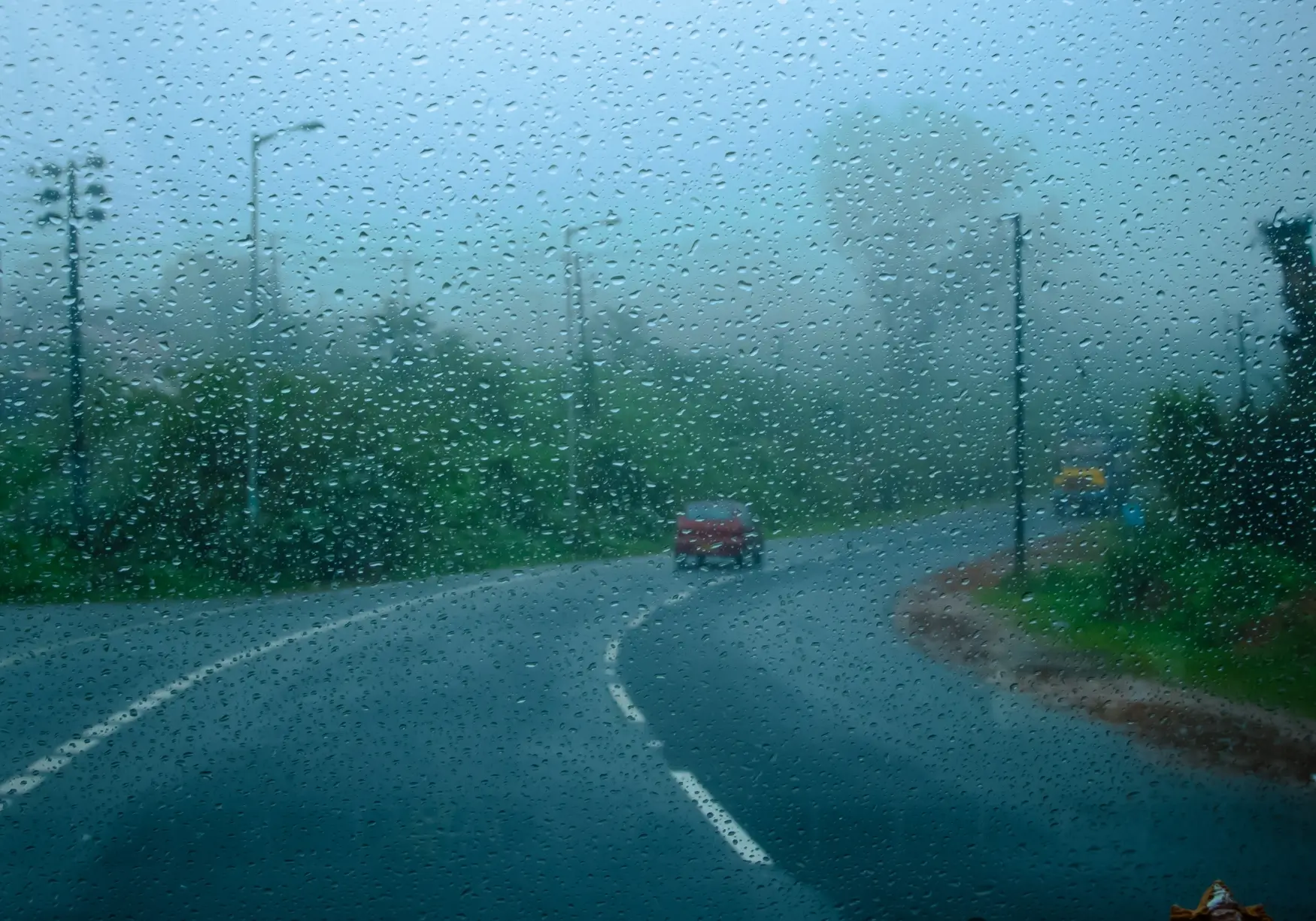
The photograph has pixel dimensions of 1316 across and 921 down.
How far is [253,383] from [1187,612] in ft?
11.8

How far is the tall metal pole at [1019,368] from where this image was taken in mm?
4980

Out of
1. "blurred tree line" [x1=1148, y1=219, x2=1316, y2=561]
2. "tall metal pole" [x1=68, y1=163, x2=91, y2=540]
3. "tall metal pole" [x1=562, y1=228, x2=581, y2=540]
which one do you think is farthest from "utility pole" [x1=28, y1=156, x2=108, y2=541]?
"blurred tree line" [x1=1148, y1=219, x2=1316, y2=561]

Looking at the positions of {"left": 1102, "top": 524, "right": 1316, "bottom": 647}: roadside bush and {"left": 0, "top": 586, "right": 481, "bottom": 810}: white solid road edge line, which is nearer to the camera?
{"left": 0, "top": 586, "right": 481, "bottom": 810}: white solid road edge line

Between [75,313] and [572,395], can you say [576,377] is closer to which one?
[572,395]

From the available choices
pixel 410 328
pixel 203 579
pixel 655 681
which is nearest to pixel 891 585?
pixel 655 681

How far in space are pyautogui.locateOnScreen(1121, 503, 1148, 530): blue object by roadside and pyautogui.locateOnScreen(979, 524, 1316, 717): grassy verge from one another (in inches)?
1.9

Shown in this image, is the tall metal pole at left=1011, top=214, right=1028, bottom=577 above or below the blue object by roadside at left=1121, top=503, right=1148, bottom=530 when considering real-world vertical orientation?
above

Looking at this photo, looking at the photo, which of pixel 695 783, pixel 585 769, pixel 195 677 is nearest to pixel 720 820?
pixel 695 783

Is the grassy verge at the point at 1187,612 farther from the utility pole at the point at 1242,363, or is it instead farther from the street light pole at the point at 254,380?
the street light pole at the point at 254,380

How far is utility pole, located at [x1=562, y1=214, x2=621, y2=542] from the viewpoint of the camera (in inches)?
181

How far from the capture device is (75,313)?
14.5 ft

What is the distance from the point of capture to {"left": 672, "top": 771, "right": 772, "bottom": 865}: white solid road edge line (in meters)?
4.62

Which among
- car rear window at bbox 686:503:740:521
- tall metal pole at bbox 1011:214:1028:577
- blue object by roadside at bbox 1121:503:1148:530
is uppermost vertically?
tall metal pole at bbox 1011:214:1028:577

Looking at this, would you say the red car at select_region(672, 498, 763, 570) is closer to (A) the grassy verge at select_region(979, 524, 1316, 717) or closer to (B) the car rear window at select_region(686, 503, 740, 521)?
(B) the car rear window at select_region(686, 503, 740, 521)
